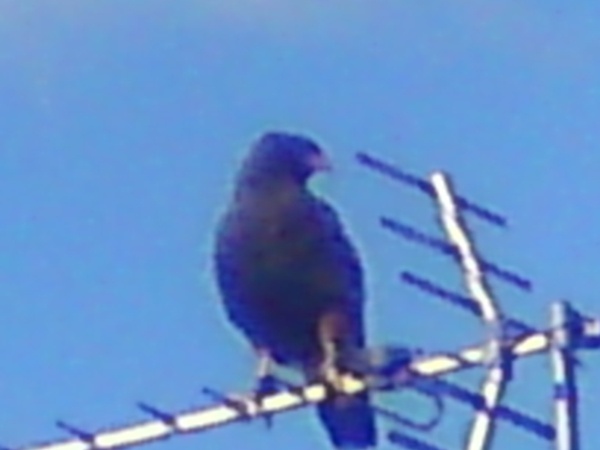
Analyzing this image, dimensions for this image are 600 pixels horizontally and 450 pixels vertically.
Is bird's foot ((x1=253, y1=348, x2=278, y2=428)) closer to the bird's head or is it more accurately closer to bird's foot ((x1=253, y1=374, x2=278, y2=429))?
bird's foot ((x1=253, y1=374, x2=278, y2=429))

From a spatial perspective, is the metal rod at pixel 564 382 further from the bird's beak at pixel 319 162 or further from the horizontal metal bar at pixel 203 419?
the bird's beak at pixel 319 162

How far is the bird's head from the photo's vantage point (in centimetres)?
620

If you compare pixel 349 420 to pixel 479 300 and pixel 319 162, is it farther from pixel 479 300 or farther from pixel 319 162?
pixel 319 162

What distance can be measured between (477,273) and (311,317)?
2080 millimetres

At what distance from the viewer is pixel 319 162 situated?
619cm

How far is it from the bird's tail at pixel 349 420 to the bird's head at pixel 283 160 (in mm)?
1529

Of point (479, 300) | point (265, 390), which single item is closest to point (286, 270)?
point (265, 390)

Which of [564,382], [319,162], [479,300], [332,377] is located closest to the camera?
[564,382]

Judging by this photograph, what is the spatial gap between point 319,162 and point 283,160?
0.92 ft

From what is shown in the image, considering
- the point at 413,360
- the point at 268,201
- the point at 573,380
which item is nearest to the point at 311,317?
the point at 268,201

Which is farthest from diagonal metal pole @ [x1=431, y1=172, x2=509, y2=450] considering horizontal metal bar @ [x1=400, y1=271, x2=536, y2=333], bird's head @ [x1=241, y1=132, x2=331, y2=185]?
bird's head @ [x1=241, y1=132, x2=331, y2=185]

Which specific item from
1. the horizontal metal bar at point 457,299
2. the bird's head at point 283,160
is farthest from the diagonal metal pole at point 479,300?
the bird's head at point 283,160

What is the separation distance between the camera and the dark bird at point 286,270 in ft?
17.7

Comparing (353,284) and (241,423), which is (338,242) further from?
(241,423)
